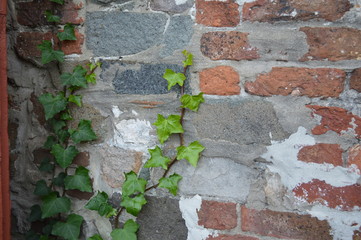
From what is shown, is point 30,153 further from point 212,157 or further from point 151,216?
point 212,157

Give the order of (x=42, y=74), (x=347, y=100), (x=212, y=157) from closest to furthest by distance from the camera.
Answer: (x=347, y=100), (x=212, y=157), (x=42, y=74)

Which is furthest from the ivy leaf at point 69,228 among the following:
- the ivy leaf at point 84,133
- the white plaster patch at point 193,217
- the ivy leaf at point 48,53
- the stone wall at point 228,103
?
the ivy leaf at point 48,53

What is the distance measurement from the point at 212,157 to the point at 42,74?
71 centimetres

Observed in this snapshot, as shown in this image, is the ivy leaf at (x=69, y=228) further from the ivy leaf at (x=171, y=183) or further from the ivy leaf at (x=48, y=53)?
the ivy leaf at (x=48, y=53)

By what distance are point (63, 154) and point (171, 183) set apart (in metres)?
0.41

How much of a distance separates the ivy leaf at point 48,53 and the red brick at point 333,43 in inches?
32.1

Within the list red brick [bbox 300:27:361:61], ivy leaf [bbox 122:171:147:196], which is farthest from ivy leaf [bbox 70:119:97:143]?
red brick [bbox 300:27:361:61]

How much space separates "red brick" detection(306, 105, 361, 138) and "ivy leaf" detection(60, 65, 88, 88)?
76 cm

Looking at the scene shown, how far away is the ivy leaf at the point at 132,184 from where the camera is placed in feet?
3.61

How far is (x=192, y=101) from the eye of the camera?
1.04 m

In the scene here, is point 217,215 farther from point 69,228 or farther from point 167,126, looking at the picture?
point 69,228

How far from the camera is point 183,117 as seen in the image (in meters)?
1.08

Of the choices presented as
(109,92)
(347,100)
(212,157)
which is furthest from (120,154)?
(347,100)

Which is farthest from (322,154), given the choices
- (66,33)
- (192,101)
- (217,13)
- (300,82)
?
(66,33)
